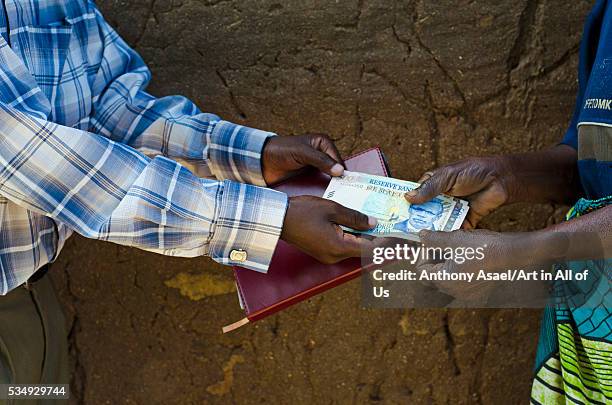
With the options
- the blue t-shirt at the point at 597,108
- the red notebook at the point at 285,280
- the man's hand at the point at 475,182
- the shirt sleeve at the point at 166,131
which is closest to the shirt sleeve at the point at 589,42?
the blue t-shirt at the point at 597,108

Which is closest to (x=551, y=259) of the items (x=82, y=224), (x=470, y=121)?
(x=470, y=121)

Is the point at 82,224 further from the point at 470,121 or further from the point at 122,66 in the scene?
the point at 470,121

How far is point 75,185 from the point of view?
1572mm

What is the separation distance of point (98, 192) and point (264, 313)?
1.48 ft

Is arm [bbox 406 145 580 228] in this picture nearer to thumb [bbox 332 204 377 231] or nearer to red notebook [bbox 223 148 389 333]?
thumb [bbox 332 204 377 231]

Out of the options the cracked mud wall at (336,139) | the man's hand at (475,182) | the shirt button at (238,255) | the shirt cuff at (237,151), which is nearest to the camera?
the shirt button at (238,255)

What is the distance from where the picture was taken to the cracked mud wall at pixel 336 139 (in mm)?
2277

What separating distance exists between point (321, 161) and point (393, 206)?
0.24 metres

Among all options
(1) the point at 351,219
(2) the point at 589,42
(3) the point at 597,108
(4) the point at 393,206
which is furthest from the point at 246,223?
(2) the point at 589,42

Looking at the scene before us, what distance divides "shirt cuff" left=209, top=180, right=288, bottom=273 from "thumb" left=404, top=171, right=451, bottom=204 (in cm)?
30

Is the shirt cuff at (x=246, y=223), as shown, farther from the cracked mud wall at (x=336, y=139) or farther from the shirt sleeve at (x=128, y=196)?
the cracked mud wall at (x=336, y=139)

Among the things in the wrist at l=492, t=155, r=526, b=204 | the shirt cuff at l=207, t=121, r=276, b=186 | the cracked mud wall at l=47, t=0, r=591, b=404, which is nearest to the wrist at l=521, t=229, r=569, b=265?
the wrist at l=492, t=155, r=526, b=204

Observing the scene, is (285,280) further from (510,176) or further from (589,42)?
(589,42)

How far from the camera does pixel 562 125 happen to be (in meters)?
2.32
